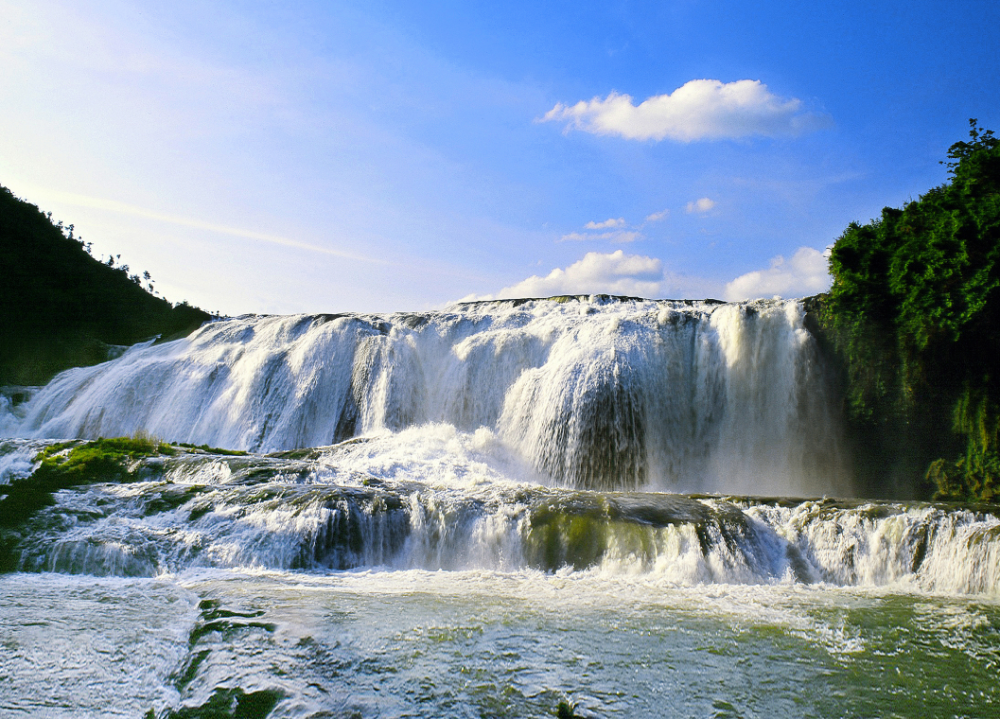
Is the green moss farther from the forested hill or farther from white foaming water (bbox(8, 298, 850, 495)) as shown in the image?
the forested hill

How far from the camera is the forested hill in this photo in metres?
33.3

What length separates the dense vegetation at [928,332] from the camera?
1330 centimetres

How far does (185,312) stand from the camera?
129 ft

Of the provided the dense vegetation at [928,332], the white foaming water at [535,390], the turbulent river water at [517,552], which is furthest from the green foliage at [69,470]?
the dense vegetation at [928,332]

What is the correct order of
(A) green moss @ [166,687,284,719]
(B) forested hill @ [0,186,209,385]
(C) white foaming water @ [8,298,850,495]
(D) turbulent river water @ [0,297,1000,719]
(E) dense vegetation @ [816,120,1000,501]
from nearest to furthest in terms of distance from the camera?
(A) green moss @ [166,687,284,719] < (D) turbulent river water @ [0,297,1000,719] < (E) dense vegetation @ [816,120,1000,501] < (C) white foaming water @ [8,298,850,495] < (B) forested hill @ [0,186,209,385]

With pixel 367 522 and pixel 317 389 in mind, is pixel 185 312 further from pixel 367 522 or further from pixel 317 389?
pixel 367 522

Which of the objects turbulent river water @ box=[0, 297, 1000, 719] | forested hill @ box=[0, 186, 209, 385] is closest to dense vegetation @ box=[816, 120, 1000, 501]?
turbulent river water @ box=[0, 297, 1000, 719]

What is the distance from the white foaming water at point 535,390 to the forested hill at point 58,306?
753 centimetres

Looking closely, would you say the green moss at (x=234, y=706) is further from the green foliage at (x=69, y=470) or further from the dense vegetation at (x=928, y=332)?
the dense vegetation at (x=928, y=332)

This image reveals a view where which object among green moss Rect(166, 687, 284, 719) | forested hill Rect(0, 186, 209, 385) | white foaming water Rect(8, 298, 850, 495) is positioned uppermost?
forested hill Rect(0, 186, 209, 385)

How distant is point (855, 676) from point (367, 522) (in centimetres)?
675

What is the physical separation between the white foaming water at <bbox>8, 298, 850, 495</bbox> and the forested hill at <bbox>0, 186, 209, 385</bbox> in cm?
753

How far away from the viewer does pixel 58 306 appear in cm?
3591

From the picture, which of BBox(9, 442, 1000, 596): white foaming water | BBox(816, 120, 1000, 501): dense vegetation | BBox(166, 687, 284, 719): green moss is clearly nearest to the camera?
BBox(166, 687, 284, 719): green moss
